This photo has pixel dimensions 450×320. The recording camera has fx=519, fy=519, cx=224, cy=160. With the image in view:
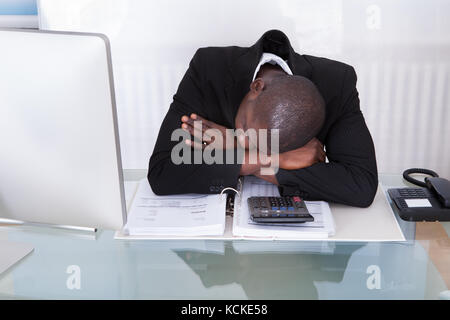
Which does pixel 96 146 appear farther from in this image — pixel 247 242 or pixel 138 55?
pixel 138 55

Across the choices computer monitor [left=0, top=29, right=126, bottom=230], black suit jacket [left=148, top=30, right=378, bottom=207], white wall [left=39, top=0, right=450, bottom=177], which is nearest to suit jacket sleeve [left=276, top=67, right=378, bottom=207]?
black suit jacket [left=148, top=30, right=378, bottom=207]

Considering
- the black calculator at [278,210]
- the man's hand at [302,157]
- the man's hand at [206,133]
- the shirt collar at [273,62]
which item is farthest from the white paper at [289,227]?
the shirt collar at [273,62]

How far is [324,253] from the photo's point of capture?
1123 mm

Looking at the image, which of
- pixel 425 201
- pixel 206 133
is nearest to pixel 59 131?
pixel 206 133

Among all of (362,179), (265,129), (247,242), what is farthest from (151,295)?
(362,179)

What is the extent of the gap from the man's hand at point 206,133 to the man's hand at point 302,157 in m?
0.20

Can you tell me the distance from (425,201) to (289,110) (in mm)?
426

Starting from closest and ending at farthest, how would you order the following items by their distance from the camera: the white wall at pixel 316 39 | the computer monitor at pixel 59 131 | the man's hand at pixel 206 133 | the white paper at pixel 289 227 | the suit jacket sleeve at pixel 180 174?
the computer monitor at pixel 59 131 < the white paper at pixel 289 227 < the suit jacket sleeve at pixel 180 174 < the man's hand at pixel 206 133 < the white wall at pixel 316 39

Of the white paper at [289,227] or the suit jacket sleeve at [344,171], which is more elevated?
the suit jacket sleeve at [344,171]

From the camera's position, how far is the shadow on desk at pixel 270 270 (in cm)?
100

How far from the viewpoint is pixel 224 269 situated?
3.47ft

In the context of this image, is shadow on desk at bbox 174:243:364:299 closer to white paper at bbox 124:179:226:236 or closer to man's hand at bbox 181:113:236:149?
white paper at bbox 124:179:226:236

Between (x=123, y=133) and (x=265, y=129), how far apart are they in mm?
1360

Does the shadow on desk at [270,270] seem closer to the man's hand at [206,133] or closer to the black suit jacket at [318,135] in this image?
the black suit jacket at [318,135]
